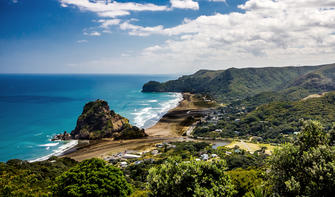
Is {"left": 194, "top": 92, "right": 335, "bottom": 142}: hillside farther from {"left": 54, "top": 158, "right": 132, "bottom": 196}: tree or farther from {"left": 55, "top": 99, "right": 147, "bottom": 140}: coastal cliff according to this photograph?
{"left": 54, "top": 158, "right": 132, "bottom": 196}: tree

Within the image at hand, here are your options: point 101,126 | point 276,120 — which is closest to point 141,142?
point 101,126

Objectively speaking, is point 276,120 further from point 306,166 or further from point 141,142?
point 306,166

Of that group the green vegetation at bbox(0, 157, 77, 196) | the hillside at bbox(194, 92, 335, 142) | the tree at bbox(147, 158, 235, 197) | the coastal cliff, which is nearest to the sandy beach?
the coastal cliff

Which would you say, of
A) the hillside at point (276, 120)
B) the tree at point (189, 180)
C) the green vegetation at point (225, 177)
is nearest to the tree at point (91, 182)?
the green vegetation at point (225, 177)

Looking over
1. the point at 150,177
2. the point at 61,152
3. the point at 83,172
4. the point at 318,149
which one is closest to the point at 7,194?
the point at 83,172

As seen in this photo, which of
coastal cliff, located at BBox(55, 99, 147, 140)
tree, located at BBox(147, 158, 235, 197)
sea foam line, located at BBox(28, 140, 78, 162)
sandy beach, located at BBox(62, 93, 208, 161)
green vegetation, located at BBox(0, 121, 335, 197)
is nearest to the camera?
green vegetation, located at BBox(0, 121, 335, 197)

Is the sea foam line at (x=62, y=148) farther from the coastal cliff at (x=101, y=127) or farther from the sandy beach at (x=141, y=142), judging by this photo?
the coastal cliff at (x=101, y=127)

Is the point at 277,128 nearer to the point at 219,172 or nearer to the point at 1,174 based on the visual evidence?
the point at 219,172
